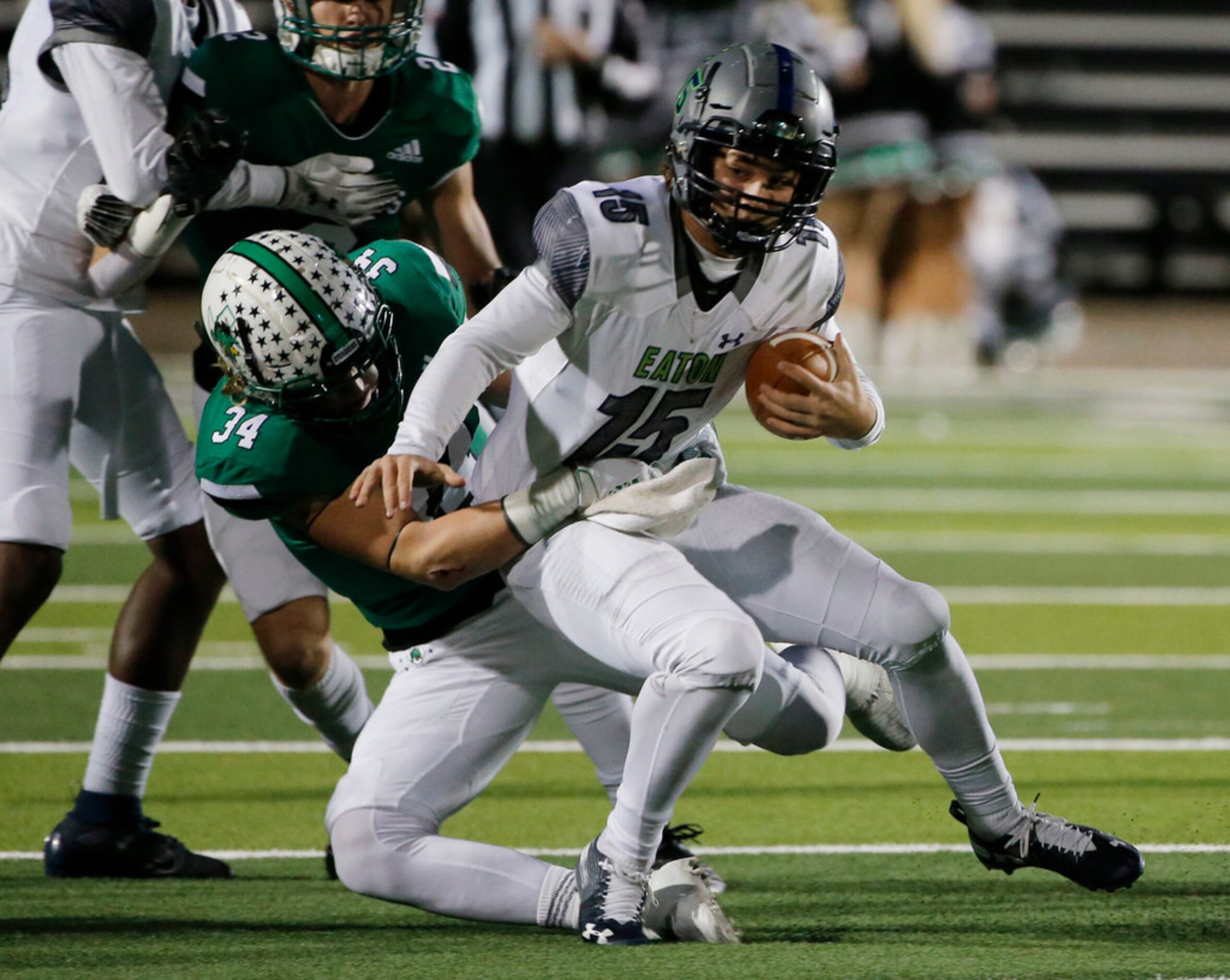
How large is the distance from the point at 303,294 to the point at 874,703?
1.13 m

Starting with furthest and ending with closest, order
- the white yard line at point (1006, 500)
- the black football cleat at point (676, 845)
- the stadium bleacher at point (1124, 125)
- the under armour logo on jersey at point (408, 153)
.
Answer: the stadium bleacher at point (1124, 125)
the white yard line at point (1006, 500)
the under armour logo on jersey at point (408, 153)
the black football cleat at point (676, 845)

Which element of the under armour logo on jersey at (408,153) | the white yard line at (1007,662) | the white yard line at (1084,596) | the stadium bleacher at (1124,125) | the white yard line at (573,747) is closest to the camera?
the under armour logo on jersey at (408,153)

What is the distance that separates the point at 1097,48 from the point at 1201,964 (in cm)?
1612

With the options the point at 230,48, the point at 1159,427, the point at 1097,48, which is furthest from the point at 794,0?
the point at 230,48

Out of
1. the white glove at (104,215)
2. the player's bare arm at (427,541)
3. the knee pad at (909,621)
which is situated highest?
the white glove at (104,215)

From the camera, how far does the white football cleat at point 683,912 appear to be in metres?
2.80

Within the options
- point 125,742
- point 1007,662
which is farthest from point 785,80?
→ point 1007,662

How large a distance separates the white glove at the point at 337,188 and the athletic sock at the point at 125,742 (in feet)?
2.97

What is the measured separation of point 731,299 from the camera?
9.48 feet

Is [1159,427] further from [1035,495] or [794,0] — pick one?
[794,0]

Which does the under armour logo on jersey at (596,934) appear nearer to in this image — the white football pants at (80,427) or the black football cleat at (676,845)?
the black football cleat at (676,845)

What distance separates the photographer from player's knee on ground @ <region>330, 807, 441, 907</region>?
279 cm

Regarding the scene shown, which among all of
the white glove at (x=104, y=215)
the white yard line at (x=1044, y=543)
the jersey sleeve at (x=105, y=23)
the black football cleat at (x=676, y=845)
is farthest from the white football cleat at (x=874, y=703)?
the white yard line at (x=1044, y=543)

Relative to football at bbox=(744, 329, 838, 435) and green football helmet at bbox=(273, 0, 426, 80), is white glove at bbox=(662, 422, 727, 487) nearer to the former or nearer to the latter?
football at bbox=(744, 329, 838, 435)
